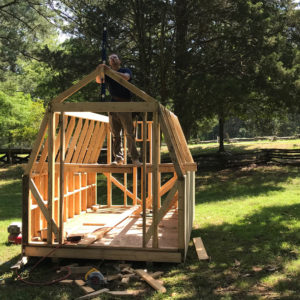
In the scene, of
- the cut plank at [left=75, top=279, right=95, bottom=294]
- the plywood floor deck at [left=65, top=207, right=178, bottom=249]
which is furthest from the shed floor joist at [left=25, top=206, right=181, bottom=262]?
the cut plank at [left=75, top=279, right=95, bottom=294]

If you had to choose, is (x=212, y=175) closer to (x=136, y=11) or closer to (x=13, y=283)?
(x=136, y=11)

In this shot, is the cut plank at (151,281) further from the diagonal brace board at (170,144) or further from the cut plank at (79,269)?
the diagonal brace board at (170,144)

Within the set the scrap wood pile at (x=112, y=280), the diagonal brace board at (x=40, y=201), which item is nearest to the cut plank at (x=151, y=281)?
the scrap wood pile at (x=112, y=280)

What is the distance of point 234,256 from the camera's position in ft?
21.9

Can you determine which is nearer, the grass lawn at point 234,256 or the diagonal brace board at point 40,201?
the grass lawn at point 234,256

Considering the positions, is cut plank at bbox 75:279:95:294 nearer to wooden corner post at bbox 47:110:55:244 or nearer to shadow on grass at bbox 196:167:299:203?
wooden corner post at bbox 47:110:55:244

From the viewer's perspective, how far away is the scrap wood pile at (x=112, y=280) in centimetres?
507

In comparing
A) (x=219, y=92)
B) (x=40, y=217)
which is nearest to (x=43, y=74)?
(x=219, y=92)

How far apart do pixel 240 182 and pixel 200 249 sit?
29.8 ft

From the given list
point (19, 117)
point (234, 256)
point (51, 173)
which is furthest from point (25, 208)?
point (19, 117)

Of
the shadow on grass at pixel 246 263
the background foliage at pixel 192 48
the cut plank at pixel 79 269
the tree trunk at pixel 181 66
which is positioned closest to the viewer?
the shadow on grass at pixel 246 263

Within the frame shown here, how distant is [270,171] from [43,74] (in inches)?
912

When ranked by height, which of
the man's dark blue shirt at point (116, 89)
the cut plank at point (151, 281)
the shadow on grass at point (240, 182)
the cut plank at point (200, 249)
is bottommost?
the shadow on grass at point (240, 182)

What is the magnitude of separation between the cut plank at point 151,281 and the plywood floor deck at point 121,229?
0.74 meters
